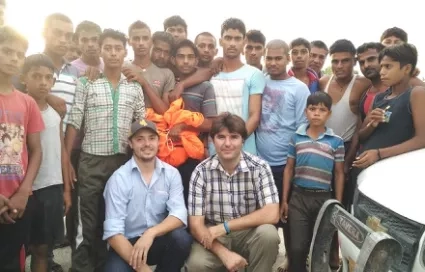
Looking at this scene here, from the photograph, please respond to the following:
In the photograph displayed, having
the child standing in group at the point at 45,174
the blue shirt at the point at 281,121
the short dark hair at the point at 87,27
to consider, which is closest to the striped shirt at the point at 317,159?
the blue shirt at the point at 281,121

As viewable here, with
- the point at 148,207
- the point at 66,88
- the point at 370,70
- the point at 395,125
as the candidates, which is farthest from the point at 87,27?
the point at 395,125

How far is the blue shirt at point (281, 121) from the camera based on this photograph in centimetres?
401

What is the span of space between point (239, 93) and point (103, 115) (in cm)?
125

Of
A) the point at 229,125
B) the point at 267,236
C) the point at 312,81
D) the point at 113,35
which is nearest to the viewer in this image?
the point at 267,236

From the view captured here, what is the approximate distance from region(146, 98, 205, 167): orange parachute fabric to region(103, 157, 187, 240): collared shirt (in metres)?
0.24

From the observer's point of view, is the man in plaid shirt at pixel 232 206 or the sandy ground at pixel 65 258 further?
the sandy ground at pixel 65 258

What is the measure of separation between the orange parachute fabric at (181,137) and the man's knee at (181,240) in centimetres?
63

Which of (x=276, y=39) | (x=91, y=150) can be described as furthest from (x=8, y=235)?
(x=276, y=39)

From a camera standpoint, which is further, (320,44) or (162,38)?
(320,44)

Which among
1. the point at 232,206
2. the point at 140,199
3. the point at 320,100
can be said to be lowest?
the point at 232,206

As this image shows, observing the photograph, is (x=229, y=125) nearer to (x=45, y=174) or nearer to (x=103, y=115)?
(x=103, y=115)

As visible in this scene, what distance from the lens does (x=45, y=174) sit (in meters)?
3.34

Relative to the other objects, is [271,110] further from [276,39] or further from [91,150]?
[91,150]

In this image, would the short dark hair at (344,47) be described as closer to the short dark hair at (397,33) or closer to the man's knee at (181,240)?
the short dark hair at (397,33)
